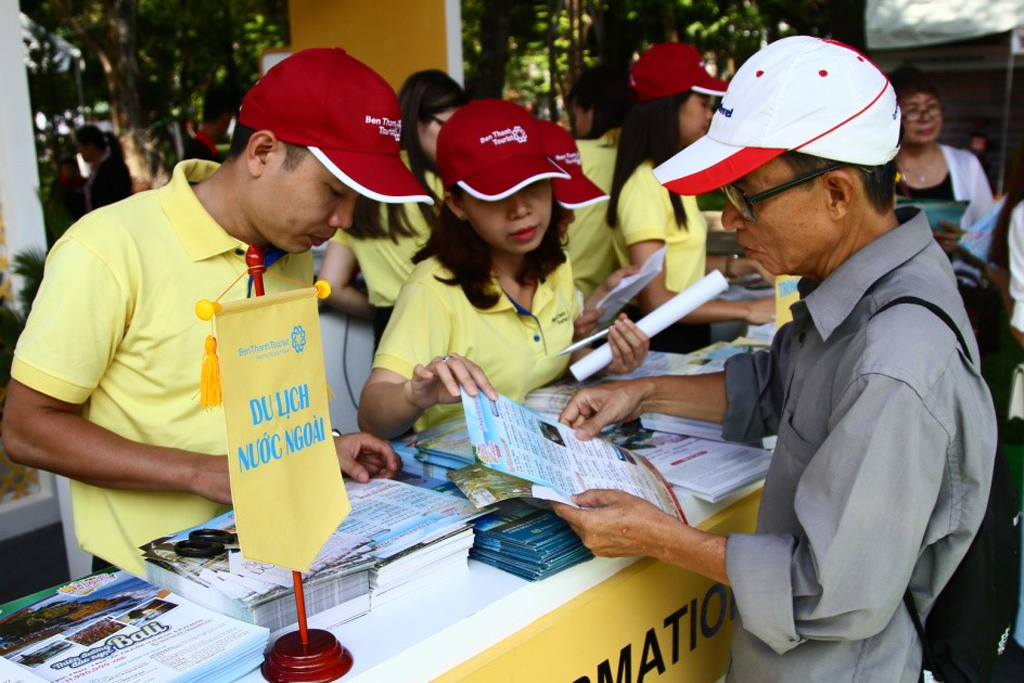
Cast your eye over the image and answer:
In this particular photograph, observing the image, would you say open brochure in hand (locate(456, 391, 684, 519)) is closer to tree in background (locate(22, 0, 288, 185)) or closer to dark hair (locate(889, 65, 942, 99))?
dark hair (locate(889, 65, 942, 99))

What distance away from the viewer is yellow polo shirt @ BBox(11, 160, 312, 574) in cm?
153

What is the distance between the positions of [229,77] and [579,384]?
20320 mm

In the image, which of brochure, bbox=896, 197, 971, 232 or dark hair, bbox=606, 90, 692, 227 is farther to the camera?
brochure, bbox=896, 197, 971, 232

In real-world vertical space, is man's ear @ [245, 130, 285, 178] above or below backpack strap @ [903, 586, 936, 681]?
above

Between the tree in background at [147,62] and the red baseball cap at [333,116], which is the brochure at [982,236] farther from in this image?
→ the tree in background at [147,62]

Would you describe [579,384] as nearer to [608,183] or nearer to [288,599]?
[288,599]

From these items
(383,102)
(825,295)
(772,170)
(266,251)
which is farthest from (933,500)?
(266,251)

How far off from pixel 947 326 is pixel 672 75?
232 centimetres

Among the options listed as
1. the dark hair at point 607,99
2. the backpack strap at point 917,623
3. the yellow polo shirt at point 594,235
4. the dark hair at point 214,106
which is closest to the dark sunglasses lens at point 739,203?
the backpack strap at point 917,623

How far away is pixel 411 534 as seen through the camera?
1468 millimetres

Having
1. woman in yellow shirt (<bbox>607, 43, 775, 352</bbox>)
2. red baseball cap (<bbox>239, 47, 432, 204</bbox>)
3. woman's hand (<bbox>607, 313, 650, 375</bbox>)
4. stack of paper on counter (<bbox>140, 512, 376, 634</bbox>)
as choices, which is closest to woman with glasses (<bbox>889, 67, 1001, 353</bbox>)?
woman in yellow shirt (<bbox>607, 43, 775, 352</bbox>)

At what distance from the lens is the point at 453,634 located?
4.46 ft

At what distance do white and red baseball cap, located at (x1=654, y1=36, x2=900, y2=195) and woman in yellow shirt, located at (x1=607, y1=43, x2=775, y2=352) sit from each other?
5.57 feet

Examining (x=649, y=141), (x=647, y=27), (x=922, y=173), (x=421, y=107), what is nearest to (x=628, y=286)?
(x=649, y=141)
